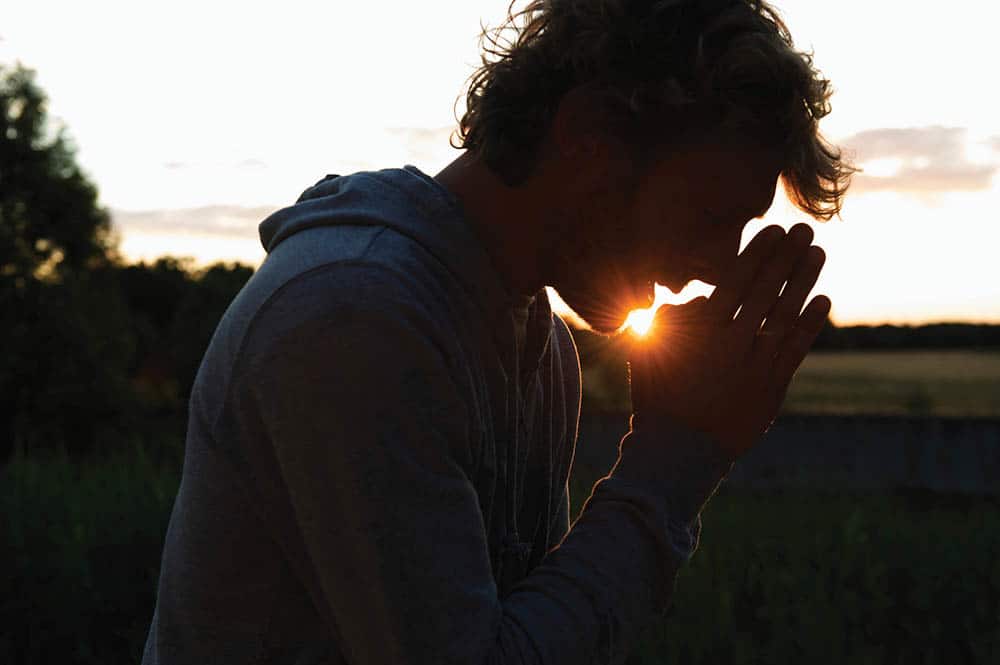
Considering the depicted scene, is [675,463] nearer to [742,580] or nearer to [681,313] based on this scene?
[681,313]

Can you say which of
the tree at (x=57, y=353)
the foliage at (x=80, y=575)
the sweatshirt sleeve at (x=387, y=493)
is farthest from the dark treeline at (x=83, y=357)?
the sweatshirt sleeve at (x=387, y=493)

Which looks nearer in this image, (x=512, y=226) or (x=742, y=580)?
(x=512, y=226)

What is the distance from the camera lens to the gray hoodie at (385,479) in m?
1.50

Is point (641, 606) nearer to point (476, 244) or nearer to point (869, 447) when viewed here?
point (476, 244)

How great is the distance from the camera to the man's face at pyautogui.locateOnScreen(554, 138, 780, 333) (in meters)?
1.88

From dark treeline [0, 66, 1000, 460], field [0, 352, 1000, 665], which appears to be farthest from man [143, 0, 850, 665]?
dark treeline [0, 66, 1000, 460]

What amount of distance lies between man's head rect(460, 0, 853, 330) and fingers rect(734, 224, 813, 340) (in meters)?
0.11

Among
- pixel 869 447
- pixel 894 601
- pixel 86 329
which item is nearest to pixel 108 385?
pixel 86 329

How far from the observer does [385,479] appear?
1.48 metres

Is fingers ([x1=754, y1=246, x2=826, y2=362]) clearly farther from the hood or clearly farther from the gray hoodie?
the hood

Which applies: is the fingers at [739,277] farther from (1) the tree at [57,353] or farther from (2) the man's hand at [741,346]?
(1) the tree at [57,353]

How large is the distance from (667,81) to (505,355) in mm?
540

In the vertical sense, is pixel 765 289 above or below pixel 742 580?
above

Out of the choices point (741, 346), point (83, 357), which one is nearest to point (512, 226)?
point (741, 346)
